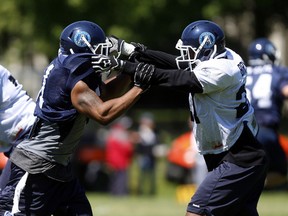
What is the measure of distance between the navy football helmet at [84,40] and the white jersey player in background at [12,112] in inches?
27.2

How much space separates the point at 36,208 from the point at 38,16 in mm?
14258

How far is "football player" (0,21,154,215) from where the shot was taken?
6.12 metres

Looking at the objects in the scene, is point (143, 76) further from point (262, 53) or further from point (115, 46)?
point (262, 53)

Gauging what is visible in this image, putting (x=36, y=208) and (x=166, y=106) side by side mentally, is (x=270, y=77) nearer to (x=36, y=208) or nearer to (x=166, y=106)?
(x=36, y=208)

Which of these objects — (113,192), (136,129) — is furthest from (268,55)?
(136,129)

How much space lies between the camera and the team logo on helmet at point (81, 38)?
248 inches

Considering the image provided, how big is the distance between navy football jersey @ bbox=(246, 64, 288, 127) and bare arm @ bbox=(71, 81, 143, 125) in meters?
3.71

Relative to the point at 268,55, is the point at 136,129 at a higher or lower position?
lower

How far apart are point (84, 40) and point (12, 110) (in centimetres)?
98

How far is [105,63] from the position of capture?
6.10 metres

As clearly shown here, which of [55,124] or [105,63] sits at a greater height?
[105,63]

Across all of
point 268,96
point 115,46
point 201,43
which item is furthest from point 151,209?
point 201,43

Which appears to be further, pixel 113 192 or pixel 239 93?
pixel 113 192

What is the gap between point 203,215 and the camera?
646cm
